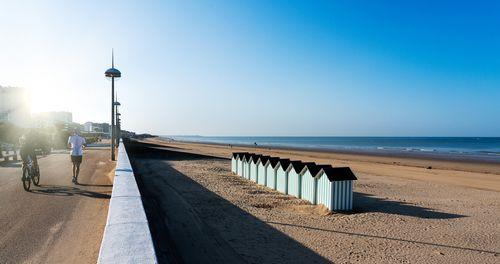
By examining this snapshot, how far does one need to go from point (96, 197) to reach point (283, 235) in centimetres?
489

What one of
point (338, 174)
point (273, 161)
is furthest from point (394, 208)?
point (273, 161)

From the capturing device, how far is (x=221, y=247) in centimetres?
636

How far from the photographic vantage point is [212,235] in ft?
23.1

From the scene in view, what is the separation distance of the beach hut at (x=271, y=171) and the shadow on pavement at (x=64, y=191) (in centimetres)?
626

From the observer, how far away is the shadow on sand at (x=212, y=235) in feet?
18.9

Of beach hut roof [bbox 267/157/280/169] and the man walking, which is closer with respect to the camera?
the man walking

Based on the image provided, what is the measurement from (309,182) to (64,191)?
7077 millimetres

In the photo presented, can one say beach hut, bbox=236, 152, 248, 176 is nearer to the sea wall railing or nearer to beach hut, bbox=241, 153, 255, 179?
beach hut, bbox=241, 153, 255, 179

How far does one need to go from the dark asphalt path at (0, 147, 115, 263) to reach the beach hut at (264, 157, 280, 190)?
5854 mm

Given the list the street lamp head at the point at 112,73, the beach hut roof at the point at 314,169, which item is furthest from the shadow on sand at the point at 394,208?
the street lamp head at the point at 112,73

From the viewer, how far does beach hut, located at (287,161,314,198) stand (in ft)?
38.5

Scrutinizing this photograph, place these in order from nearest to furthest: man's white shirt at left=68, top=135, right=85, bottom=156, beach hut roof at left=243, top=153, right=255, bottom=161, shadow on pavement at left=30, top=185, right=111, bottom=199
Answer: shadow on pavement at left=30, top=185, right=111, bottom=199, man's white shirt at left=68, top=135, right=85, bottom=156, beach hut roof at left=243, top=153, right=255, bottom=161

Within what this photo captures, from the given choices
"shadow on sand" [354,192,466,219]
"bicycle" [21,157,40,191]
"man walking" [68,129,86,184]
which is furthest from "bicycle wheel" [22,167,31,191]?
"shadow on sand" [354,192,466,219]

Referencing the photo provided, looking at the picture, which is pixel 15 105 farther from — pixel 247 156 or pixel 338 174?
pixel 338 174
